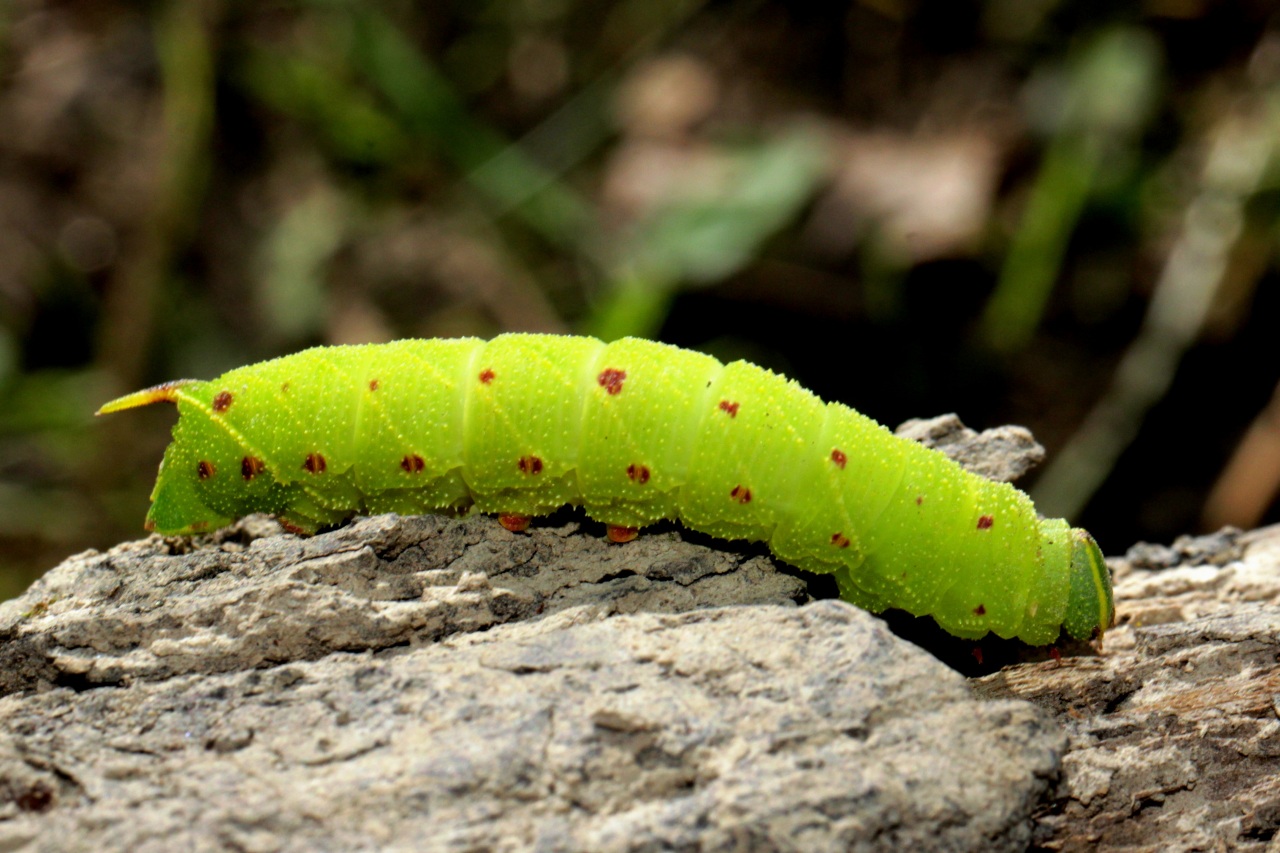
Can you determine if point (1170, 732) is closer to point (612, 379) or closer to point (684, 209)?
point (612, 379)

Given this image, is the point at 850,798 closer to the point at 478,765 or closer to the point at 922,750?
the point at 922,750

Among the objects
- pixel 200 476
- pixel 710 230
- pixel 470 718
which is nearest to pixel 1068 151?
pixel 710 230

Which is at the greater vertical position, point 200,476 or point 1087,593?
point 200,476

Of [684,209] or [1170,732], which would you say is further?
[684,209]

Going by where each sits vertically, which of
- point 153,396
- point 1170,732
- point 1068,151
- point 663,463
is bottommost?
point 1170,732

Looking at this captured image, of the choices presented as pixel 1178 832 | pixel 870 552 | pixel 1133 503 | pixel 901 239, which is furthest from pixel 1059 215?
pixel 1178 832

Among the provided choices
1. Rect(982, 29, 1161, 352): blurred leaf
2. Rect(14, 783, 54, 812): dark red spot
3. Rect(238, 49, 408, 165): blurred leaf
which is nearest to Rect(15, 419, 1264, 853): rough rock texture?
Rect(14, 783, 54, 812): dark red spot

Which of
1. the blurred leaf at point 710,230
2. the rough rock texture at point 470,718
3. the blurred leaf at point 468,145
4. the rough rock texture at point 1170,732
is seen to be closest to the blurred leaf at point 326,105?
→ the blurred leaf at point 468,145

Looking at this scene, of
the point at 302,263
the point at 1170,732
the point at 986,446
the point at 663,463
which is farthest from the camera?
the point at 302,263
